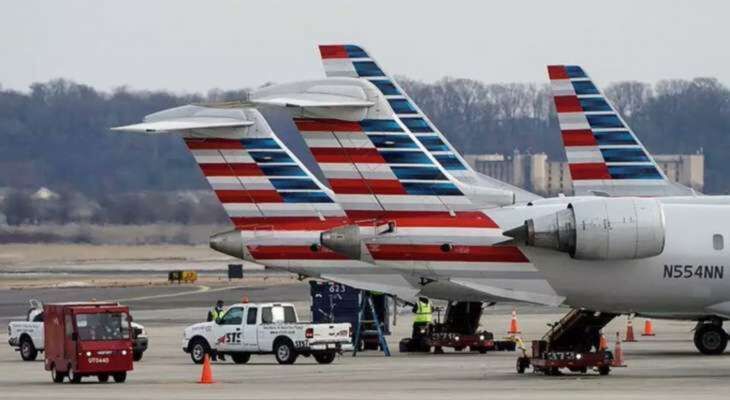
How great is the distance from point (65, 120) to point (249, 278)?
17.4 meters

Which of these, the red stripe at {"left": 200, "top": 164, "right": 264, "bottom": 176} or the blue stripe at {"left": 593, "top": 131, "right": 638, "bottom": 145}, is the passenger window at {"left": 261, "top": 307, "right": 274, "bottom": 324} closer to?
the red stripe at {"left": 200, "top": 164, "right": 264, "bottom": 176}

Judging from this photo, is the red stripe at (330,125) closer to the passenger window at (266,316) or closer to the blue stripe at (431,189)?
the blue stripe at (431,189)

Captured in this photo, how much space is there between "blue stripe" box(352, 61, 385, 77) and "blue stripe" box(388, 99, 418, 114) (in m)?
1.17

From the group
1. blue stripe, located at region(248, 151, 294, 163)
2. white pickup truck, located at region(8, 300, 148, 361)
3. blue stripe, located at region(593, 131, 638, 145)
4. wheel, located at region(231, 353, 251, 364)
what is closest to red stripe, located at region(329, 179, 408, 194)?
wheel, located at region(231, 353, 251, 364)

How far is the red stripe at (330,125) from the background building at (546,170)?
55.9 meters

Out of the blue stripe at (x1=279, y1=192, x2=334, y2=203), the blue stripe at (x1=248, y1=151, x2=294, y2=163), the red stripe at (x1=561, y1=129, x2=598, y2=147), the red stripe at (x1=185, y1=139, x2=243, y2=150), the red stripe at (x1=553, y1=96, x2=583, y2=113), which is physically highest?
the red stripe at (x1=553, y1=96, x2=583, y2=113)


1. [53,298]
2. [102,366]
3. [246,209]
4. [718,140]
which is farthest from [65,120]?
[102,366]

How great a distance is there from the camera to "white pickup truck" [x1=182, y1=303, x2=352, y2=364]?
183 feet

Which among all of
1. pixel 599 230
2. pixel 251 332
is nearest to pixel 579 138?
pixel 251 332

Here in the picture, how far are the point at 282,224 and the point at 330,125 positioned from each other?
13545 mm

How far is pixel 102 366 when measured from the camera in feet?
159

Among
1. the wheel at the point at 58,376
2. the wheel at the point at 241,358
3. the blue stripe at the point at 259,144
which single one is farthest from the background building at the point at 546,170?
the wheel at the point at 58,376

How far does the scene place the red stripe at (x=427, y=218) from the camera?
4716 centimetres

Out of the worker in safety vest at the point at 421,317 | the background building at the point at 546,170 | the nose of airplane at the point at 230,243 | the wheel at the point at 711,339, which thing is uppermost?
the background building at the point at 546,170
